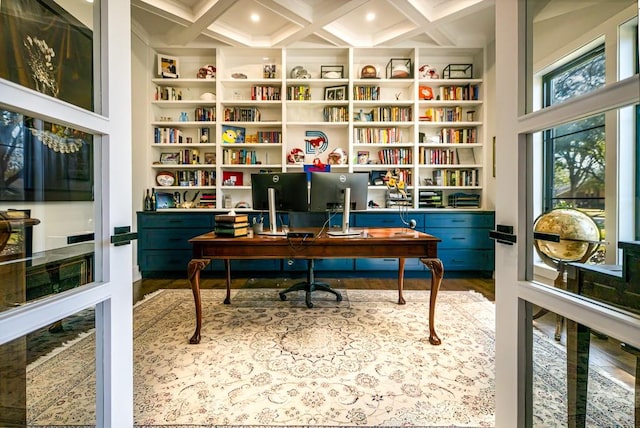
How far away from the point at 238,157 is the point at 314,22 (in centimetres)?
201

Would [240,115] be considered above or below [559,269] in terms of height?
above

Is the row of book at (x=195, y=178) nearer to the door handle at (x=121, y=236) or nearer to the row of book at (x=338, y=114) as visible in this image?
the row of book at (x=338, y=114)

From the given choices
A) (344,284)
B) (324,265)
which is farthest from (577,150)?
(324,265)

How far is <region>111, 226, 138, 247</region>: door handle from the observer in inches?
32.6

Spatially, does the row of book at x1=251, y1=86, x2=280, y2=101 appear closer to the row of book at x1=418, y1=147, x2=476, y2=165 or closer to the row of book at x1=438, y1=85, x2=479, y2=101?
the row of book at x1=418, y1=147, x2=476, y2=165

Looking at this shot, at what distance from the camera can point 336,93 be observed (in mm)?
4105

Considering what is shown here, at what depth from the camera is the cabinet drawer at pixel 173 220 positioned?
3738 mm

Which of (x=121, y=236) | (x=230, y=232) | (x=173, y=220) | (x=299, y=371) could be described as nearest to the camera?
(x=121, y=236)

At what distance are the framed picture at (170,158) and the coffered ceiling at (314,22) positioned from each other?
151cm

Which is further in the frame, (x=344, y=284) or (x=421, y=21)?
(x=344, y=284)

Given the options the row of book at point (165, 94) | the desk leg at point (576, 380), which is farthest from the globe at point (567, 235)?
the row of book at point (165, 94)

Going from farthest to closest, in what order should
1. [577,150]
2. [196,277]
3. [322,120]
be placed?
[322,120], [196,277], [577,150]

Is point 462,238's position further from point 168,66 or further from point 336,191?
point 168,66

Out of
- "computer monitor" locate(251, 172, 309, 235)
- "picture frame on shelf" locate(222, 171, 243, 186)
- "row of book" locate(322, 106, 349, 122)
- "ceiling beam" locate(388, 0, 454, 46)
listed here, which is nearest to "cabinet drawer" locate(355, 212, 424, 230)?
"row of book" locate(322, 106, 349, 122)
